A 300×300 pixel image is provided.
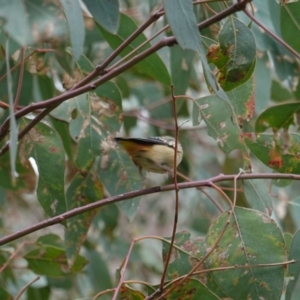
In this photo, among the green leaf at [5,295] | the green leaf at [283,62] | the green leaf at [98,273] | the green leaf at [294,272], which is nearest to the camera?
the green leaf at [294,272]

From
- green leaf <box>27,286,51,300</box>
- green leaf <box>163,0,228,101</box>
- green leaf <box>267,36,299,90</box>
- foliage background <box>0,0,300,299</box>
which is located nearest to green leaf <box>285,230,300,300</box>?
foliage background <box>0,0,300,299</box>

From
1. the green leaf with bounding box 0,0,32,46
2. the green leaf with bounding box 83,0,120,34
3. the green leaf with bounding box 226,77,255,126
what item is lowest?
the green leaf with bounding box 226,77,255,126

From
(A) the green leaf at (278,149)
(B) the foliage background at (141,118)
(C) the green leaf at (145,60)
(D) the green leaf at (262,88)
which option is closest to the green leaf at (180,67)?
(B) the foliage background at (141,118)

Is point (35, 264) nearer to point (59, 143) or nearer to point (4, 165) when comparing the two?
point (4, 165)

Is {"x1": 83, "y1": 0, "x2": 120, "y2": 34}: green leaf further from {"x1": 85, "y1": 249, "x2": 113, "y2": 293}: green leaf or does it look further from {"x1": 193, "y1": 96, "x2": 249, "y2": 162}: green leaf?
{"x1": 85, "y1": 249, "x2": 113, "y2": 293}: green leaf

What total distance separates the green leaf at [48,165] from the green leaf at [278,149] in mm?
359

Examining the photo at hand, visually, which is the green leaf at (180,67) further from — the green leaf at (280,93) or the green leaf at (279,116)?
the green leaf at (280,93)

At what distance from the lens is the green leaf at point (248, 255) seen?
1.13m

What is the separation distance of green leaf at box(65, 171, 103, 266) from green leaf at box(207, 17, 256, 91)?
19.3 inches

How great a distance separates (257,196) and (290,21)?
0.42 meters

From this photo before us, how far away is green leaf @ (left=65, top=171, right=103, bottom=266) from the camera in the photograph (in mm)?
1465

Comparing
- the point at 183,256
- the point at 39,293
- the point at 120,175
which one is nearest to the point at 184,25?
the point at 183,256

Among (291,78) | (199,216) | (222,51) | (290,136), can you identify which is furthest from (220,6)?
(199,216)

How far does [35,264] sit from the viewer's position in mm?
1630
